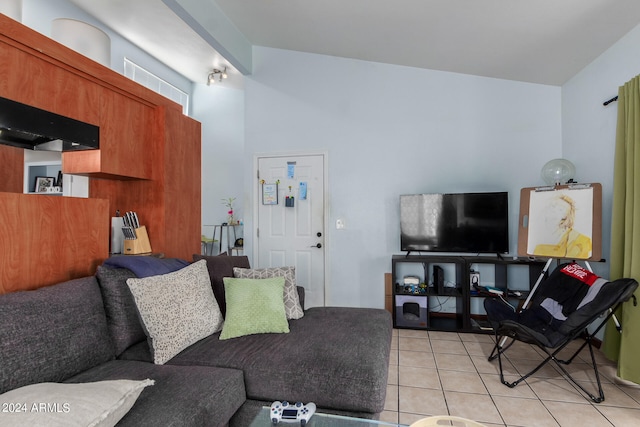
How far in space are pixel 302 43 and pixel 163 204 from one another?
2469 millimetres

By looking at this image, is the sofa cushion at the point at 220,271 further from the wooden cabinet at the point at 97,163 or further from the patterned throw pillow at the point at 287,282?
the wooden cabinet at the point at 97,163

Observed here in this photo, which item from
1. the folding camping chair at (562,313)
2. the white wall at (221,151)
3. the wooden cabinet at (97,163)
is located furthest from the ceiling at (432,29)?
the folding camping chair at (562,313)

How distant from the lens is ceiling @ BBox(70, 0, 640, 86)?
2428 mm

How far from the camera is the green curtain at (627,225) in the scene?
2.14 metres

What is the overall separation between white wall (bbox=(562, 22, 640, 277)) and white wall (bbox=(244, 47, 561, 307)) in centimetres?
29

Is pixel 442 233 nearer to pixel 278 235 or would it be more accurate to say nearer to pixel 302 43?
pixel 278 235

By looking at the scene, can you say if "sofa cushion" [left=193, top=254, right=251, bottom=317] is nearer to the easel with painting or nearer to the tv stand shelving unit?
the tv stand shelving unit

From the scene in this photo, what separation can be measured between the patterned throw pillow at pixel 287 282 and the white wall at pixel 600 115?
8.79 feet

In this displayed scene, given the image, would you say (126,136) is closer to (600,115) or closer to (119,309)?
(119,309)

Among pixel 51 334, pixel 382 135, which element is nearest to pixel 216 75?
pixel 382 135

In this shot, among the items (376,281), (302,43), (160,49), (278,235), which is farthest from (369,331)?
(160,49)

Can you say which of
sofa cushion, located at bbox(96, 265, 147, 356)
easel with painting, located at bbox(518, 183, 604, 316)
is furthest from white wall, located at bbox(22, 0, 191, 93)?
easel with painting, located at bbox(518, 183, 604, 316)

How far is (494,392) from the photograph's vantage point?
7.10ft

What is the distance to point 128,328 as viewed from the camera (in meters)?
1.71
